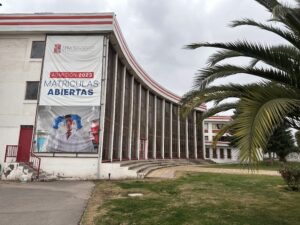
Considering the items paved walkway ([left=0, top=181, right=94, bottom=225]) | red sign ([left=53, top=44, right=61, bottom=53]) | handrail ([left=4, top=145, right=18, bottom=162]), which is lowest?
paved walkway ([left=0, top=181, right=94, bottom=225])

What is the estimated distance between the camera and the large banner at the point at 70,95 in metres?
14.4

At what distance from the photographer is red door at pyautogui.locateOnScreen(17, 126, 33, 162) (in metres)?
14.6

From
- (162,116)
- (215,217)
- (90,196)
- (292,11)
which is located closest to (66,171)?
(90,196)

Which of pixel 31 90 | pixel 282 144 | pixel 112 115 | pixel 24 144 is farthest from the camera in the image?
pixel 282 144

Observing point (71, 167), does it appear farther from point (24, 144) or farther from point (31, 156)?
point (24, 144)

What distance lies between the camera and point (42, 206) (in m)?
7.29

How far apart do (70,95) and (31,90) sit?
8.57ft

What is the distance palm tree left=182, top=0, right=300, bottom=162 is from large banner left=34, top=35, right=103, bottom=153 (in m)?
8.91

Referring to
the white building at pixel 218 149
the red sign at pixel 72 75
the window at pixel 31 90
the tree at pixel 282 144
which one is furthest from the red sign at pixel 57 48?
the white building at pixel 218 149

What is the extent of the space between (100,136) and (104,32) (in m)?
6.37

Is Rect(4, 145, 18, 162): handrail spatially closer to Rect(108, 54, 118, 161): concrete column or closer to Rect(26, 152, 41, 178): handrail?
Rect(26, 152, 41, 178): handrail

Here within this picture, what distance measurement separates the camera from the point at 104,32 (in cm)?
1552

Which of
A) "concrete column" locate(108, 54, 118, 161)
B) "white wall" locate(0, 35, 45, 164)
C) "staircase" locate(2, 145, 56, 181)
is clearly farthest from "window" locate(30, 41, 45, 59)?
"staircase" locate(2, 145, 56, 181)

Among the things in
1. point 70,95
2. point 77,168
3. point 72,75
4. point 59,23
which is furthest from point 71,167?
point 59,23
